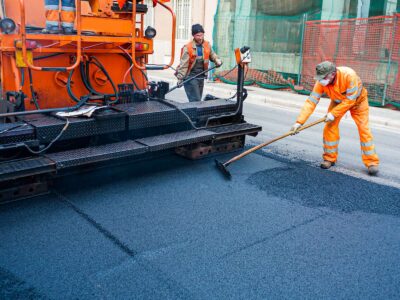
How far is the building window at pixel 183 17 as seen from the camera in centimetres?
1906

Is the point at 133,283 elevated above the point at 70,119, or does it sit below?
below

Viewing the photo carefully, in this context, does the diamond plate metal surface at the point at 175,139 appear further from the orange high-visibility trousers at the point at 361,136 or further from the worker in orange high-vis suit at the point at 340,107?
the orange high-visibility trousers at the point at 361,136

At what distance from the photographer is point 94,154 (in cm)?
438

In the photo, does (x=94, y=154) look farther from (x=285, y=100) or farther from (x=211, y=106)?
(x=285, y=100)

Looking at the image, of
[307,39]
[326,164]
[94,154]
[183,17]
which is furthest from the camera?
Answer: [183,17]

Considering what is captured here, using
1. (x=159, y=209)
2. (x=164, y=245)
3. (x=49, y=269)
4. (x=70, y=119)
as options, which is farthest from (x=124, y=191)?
(x=49, y=269)

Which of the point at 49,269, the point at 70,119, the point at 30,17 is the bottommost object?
the point at 49,269

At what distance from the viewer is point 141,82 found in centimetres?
609

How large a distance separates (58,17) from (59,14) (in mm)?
34

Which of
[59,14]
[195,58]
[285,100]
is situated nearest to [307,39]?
[285,100]

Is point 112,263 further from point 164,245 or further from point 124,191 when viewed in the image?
point 124,191

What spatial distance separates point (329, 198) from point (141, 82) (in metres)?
3.01

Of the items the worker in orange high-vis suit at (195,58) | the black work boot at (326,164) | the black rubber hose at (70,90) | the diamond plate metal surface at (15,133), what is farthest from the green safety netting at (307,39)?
the diamond plate metal surface at (15,133)

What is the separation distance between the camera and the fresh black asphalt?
2941 millimetres
